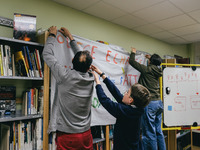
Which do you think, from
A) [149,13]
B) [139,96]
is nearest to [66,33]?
[139,96]

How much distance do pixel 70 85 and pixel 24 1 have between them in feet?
4.38

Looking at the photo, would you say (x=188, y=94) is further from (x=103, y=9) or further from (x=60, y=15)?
(x=60, y=15)

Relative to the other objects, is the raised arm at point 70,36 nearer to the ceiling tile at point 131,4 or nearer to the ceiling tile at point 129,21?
the ceiling tile at point 131,4

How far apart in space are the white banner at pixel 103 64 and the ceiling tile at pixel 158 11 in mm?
662

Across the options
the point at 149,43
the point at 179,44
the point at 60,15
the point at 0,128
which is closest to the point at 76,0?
the point at 60,15

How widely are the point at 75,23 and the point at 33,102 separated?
1.41 m

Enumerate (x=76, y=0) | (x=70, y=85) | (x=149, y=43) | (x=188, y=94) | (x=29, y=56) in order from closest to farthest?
(x=70, y=85) → (x=29, y=56) → (x=76, y=0) → (x=188, y=94) → (x=149, y=43)

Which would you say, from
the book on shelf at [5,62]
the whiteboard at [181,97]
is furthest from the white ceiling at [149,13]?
the book on shelf at [5,62]

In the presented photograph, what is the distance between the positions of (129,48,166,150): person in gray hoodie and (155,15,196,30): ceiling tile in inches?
31.6

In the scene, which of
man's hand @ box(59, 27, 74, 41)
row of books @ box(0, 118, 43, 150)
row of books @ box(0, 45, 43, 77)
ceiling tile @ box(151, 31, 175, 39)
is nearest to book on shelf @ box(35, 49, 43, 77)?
row of books @ box(0, 45, 43, 77)

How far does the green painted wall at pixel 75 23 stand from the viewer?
2067mm

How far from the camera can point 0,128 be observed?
1.81 metres

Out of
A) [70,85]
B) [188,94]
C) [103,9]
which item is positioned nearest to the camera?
[70,85]

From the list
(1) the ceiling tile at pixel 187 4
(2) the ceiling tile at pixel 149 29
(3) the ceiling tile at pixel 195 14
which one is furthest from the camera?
(2) the ceiling tile at pixel 149 29
